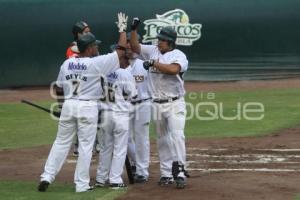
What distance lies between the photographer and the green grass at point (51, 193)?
27.2ft

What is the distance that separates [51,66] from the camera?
25641mm

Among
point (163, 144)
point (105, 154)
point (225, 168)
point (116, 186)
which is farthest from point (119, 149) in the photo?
point (225, 168)

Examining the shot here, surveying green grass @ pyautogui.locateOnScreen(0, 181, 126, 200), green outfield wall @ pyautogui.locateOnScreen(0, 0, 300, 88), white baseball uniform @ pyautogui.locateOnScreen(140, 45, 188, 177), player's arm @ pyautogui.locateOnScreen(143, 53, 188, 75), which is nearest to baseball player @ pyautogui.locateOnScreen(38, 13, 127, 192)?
green grass @ pyautogui.locateOnScreen(0, 181, 126, 200)

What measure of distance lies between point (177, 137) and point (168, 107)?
41 cm

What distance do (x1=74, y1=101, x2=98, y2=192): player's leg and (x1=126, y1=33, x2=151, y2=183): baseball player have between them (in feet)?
3.30

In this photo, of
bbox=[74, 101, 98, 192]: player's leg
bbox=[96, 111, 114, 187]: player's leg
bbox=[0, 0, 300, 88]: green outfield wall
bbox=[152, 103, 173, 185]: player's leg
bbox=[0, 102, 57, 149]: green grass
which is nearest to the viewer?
bbox=[74, 101, 98, 192]: player's leg

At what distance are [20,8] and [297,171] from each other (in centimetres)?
1732

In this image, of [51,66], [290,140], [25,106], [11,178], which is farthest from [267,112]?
[51,66]

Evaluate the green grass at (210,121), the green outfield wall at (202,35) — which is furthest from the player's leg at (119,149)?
the green outfield wall at (202,35)

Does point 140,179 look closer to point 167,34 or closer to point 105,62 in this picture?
point 105,62

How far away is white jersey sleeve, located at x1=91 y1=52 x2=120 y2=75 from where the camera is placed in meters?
8.59

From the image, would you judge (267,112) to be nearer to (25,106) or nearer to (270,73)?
(25,106)

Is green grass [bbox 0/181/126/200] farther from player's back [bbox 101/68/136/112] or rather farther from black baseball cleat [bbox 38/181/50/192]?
player's back [bbox 101/68/136/112]

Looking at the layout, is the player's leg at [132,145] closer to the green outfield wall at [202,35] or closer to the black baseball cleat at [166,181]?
the black baseball cleat at [166,181]
